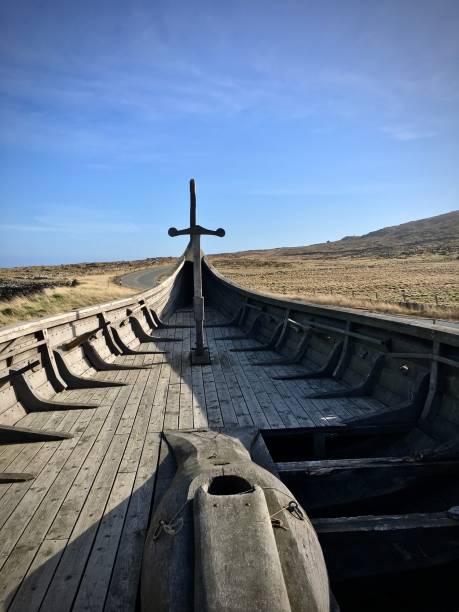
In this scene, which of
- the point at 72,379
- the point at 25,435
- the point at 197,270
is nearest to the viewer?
the point at 25,435

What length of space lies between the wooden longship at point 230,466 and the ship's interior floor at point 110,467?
0.01m

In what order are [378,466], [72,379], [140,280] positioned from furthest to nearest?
[140,280] → [72,379] → [378,466]

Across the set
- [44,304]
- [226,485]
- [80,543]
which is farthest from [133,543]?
[44,304]

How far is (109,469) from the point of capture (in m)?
3.41

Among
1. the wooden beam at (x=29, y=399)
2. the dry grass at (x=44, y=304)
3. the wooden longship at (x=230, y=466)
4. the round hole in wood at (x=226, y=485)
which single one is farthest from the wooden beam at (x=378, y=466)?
the dry grass at (x=44, y=304)

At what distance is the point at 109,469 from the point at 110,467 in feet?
0.11

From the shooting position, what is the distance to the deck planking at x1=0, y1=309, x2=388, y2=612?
225 centimetres

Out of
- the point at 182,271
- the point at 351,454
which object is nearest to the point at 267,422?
the point at 351,454

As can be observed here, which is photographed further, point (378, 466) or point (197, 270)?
point (197, 270)

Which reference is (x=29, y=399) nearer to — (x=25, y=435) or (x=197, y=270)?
(x=25, y=435)

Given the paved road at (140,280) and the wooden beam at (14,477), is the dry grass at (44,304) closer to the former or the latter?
the paved road at (140,280)

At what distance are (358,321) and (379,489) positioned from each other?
242 centimetres

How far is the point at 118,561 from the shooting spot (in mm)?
2361

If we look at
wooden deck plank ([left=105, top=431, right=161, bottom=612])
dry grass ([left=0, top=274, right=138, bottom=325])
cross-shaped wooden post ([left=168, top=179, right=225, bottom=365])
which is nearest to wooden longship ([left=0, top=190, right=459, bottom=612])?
wooden deck plank ([left=105, top=431, right=161, bottom=612])
